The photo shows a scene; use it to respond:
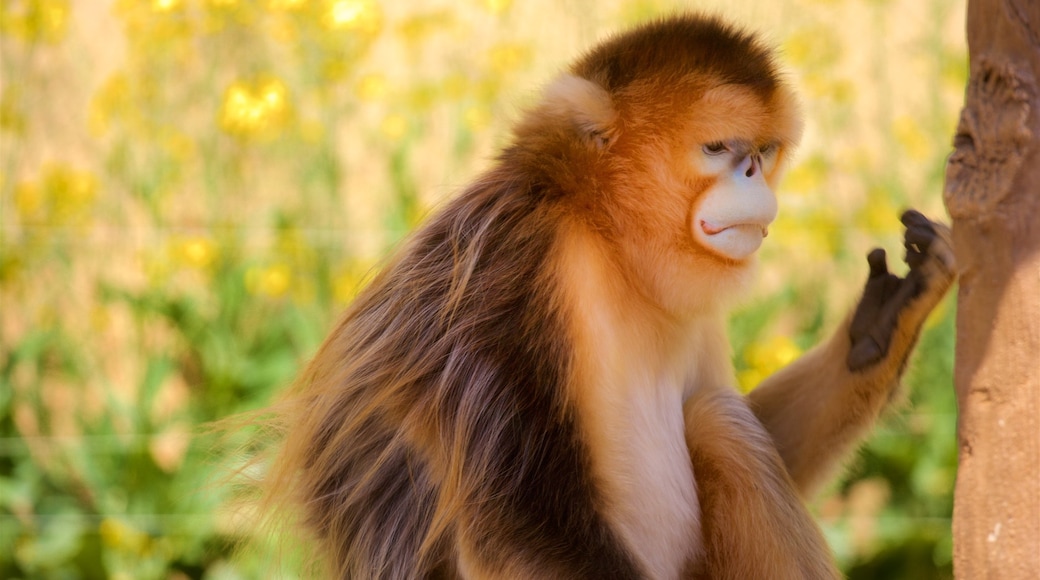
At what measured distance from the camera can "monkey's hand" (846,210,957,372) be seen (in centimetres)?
274

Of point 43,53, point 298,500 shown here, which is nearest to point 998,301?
point 298,500

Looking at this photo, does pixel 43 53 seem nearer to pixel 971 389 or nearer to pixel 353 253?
pixel 353 253

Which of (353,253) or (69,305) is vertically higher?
(353,253)

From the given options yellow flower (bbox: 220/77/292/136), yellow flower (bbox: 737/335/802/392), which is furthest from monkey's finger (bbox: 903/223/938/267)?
yellow flower (bbox: 220/77/292/136)

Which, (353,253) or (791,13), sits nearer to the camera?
(353,253)

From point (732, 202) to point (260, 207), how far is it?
129 inches

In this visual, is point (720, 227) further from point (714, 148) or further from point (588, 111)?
point (588, 111)

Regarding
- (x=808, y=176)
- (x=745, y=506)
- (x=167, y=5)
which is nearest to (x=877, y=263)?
(x=745, y=506)

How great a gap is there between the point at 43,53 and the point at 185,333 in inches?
Answer: 59.6

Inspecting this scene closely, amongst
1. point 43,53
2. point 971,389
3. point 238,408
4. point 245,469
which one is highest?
point 43,53

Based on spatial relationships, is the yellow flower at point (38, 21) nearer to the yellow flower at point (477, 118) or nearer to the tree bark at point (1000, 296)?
the yellow flower at point (477, 118)

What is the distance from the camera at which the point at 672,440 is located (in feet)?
8.61

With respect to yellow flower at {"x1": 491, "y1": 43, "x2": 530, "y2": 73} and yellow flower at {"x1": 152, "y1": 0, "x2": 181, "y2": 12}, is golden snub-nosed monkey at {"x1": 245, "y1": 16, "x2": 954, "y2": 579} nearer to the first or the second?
yellow flower at {"x1": 152, "y1": 0, "x2": 181, "y2": 12}

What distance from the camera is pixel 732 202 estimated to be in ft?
7.77
